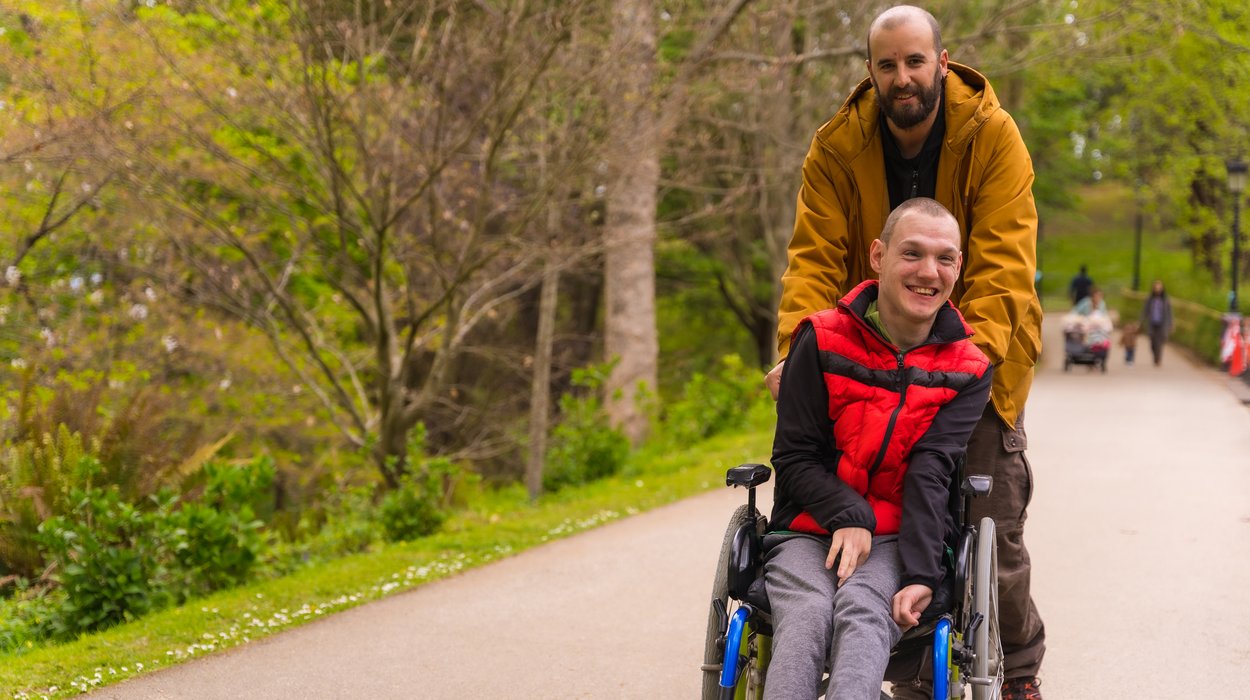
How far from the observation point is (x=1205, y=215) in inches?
1312

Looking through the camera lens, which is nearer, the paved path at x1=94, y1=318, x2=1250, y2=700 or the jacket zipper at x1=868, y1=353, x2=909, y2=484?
the jacket zipper at x1=868, y1=353, x2=909, y2=484

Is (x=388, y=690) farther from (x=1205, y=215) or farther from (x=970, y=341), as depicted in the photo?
(x=1205, y=215)

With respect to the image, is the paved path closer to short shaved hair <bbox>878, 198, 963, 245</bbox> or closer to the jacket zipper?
the jacket zipper

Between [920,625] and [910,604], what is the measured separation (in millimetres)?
128

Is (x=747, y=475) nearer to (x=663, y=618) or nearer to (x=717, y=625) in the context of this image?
(x=717, y=625)

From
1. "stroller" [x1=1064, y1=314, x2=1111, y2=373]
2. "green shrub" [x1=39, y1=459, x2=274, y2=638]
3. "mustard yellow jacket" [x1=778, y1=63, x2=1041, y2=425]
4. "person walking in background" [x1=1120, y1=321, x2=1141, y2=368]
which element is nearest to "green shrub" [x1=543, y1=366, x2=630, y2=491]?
"green shrub" [x1=39, y1=459, x2=274, y2=638]

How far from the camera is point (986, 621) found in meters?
3.40

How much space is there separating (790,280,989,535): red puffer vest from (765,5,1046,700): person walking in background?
205mm

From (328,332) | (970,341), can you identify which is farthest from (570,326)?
(970,341)

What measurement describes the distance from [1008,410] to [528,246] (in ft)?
24.4

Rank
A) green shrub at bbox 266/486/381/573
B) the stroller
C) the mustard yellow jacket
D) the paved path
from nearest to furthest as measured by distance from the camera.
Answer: the mustard yellow jacket, the paved path, green shrub at bbox 266/486/381/573, the stroller

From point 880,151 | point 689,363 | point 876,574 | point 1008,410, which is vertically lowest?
point 689,363

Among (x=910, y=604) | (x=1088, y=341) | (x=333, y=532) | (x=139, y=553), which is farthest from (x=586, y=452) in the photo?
(x=1088, y=341)

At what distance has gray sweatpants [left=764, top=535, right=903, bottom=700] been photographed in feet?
10.0
